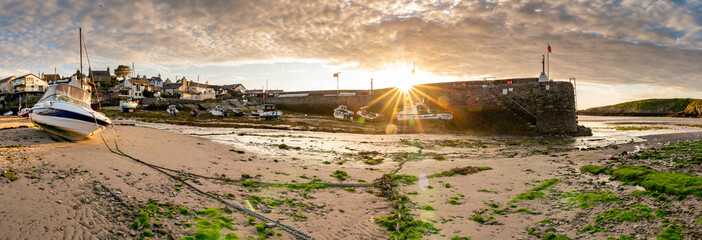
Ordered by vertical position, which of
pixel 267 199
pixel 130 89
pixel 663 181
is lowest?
pixel 267 199

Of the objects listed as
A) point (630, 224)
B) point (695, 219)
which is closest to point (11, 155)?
point (630, 224)

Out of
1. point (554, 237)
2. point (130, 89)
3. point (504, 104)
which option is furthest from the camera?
point (130, 89)

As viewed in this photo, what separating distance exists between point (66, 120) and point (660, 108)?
130 meters

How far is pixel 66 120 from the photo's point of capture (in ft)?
34.5

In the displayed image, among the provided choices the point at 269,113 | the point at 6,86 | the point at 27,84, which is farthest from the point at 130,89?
the point at 269,113

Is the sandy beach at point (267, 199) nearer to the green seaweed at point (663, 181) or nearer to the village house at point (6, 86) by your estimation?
the green seaweed at point (663, 181)

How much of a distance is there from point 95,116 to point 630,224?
15370mm

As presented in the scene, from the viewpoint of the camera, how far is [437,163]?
1362cm

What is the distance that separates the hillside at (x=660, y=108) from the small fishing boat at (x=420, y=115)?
8253cm

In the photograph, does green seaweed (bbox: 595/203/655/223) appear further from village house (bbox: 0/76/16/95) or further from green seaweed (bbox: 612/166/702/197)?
village house (bbox: 0/76/16/95)

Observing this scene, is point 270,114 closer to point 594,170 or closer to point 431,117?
point 431,117

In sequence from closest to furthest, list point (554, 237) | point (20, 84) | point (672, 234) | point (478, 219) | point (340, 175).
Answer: point (672, 234) → point (554, 237) → point (478, 219) → point (340, 175) → point (20, 84)

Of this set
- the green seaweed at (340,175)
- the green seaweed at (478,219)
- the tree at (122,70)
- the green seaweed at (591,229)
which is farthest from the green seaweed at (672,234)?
the tree at (122,70)

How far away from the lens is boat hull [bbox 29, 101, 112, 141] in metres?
10.5
